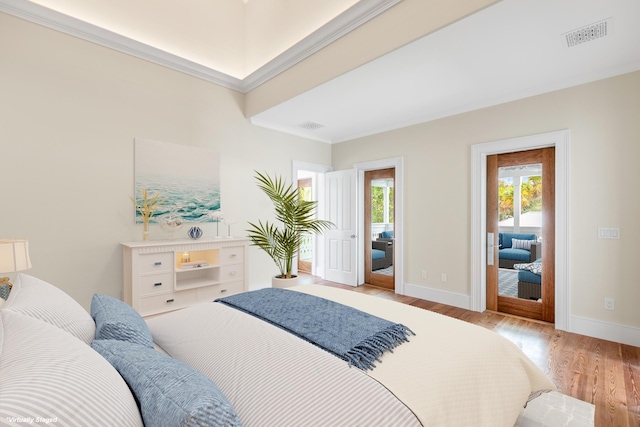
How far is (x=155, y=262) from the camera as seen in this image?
2.99 m

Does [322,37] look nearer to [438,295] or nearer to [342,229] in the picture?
[342,229]

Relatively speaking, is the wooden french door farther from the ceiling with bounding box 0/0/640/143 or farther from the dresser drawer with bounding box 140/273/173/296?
the dresser drawer with bounding box 140/273/173/296

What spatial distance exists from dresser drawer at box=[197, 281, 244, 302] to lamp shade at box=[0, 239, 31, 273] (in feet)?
5.70

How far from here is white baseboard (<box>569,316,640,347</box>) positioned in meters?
2.74

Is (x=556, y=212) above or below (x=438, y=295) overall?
above

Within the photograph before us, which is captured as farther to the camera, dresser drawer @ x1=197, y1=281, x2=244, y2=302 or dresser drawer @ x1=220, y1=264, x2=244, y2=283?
dresser drawer @ x1=220, y1=264, x2=244, y2=283

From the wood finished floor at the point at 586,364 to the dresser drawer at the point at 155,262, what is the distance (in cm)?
340

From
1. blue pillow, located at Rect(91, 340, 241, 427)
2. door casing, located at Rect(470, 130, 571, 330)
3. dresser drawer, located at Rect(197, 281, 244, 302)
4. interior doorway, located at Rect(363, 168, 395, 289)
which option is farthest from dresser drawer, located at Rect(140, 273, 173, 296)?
door casing, located at Rect(470, 130, 571, 330)

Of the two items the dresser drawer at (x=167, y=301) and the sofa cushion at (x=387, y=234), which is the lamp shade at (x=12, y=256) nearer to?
the dresser drawer at (x=167, y=301)

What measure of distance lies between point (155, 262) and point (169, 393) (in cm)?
259

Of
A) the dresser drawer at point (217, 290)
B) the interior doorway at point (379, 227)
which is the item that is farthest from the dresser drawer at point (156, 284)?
the interior doorway at point (379, 227)

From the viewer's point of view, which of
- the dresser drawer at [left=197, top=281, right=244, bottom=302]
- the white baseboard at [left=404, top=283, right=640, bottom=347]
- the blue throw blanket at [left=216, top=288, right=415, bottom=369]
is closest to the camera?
the blue throw blanket at [left=216, top=288, right=415, bottom=369]

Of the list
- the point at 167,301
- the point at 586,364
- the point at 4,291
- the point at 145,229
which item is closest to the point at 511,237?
the point at 586,364

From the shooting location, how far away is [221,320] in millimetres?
1501
